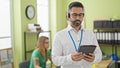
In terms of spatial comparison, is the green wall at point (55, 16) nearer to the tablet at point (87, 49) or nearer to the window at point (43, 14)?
the window at point (43, 14)

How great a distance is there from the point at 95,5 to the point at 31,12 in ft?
6.01

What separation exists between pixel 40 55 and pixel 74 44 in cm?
141

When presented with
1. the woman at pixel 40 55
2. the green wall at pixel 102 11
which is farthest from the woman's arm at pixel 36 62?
the green wall at pixel 102 11

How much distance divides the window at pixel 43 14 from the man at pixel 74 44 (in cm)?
313

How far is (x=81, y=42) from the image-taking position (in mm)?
1715

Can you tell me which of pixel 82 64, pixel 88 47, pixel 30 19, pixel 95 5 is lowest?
pixel 82 64

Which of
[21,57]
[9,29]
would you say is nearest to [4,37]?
[9,29]

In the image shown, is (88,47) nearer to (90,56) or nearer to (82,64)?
(90,56)

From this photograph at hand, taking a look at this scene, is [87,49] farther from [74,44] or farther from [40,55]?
→ [40,55]

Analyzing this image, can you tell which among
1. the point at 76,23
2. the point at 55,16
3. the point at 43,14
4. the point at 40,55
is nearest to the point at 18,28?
the point at 40,55

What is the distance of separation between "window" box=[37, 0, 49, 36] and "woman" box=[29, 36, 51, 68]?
1715mm

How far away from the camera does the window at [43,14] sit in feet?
16.0

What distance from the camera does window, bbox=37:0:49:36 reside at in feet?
16.0

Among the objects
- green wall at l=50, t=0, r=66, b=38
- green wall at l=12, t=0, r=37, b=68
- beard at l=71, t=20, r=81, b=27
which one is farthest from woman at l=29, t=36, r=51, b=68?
green wall at l=50, t=0, r=66, b=38
